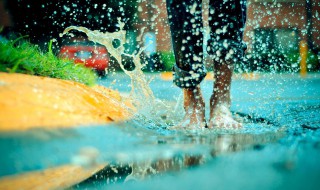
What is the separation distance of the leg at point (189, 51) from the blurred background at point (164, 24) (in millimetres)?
10690

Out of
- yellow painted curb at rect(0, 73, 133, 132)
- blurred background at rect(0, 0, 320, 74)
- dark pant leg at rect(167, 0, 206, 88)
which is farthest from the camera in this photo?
blurred background at rect(0, 0, 320, 74)

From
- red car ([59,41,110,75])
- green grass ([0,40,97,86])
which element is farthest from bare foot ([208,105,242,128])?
red car ([59,41,110,75])

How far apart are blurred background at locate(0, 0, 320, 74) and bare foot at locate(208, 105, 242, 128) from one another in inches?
425

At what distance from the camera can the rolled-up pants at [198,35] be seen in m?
2.04

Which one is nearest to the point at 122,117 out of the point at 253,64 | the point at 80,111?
the point at 80,111

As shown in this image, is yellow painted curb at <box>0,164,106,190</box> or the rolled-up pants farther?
the rolled-up pants

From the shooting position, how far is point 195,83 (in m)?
2.11

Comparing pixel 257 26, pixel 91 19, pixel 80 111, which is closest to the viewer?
pixel 80 111

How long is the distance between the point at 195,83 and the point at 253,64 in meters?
12.3

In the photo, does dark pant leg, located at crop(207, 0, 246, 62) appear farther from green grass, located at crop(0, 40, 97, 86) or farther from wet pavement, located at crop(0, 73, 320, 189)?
green grass, located at crop(0, 40, 97, 86)

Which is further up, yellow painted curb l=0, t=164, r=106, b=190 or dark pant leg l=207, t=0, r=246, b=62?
dark pant leg l=207, t=0, r=246, b=62

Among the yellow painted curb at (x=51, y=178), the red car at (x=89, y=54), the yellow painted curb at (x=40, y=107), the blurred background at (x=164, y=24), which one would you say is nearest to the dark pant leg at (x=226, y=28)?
the yellow painted curb at (x=40, y=107)

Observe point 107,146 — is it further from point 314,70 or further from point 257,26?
point 257,26

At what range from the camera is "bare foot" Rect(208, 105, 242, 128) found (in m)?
2.03
